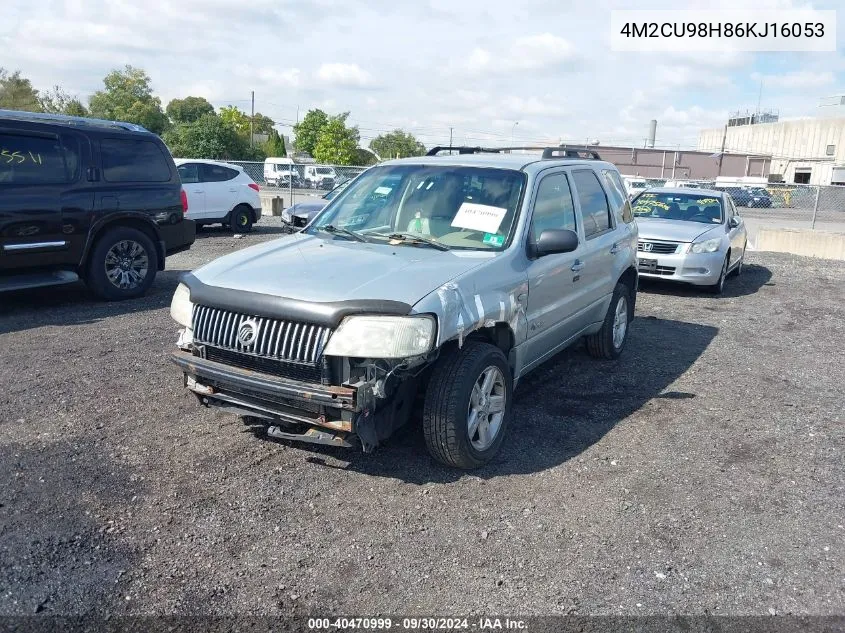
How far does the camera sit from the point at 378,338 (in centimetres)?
358

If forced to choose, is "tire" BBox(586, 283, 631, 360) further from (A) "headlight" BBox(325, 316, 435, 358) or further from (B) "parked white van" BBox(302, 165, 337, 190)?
(B) "parked white van" BBox(302, 165, 337, 190)

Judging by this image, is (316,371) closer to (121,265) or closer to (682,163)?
(121,265)

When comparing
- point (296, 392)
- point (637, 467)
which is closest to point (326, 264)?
point (296, 392)

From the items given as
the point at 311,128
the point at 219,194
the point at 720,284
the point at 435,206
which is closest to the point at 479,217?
the point at 435,206

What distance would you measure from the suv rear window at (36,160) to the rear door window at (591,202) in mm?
5598

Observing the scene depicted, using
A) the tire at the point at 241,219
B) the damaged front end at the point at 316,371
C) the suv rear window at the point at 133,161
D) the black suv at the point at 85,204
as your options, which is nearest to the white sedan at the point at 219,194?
the tire at the point at 241,219

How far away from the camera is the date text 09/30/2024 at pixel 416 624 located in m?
2.88

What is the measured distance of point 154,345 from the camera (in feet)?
21.9

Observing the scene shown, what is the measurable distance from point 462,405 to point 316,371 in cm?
84

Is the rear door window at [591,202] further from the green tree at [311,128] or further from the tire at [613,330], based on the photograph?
the green tree at [311,128]

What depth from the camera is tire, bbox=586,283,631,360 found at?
650cm

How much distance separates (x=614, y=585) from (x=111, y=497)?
104 inches

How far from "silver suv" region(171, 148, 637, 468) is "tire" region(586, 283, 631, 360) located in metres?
0.92

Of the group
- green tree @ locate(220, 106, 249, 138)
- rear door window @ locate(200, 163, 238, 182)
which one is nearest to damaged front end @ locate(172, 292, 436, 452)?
rear door window @ locate(200, 163, 238, 182)
